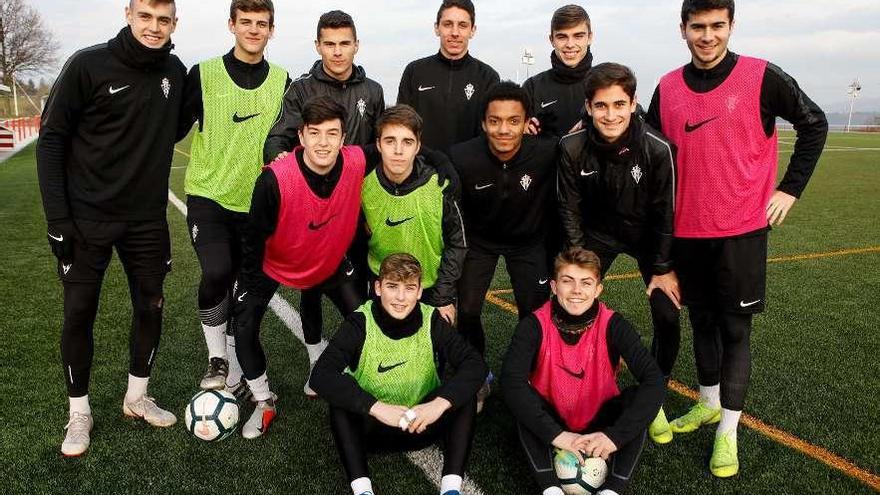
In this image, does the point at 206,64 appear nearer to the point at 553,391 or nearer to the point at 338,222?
the point at 338,222

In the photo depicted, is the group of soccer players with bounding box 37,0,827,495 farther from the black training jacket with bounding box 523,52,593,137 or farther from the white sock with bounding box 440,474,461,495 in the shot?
the black training jacket with bounding box 523,52,593,137

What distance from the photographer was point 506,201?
12.8ft

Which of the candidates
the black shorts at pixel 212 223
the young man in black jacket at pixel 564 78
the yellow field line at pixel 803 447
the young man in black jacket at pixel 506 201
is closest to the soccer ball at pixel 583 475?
the young man in black jacket at pixel 506 201

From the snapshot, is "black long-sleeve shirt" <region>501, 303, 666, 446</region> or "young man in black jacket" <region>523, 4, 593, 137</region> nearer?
"black long-sleeve shirt" <region>501, 303, 666, 446</region>

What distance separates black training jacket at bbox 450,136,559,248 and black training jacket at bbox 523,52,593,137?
51cm

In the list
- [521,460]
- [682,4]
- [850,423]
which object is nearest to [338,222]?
A: [521,460]

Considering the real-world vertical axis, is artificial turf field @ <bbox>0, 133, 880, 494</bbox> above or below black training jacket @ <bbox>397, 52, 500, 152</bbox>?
below

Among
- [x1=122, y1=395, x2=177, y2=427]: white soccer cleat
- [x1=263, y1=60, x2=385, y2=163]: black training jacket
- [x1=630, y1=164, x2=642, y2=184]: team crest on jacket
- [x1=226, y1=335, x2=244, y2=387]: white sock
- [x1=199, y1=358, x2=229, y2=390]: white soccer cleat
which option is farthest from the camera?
[x1=226, y1=335, x2=244, y2=387]: white sock

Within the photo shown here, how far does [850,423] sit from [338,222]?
10.0 feet

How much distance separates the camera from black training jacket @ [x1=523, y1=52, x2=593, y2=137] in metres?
4.40

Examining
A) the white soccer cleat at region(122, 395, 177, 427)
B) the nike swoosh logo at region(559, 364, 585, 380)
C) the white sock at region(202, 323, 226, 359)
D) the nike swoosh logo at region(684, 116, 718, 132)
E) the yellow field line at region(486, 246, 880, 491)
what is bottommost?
the yellow field line at region(486, 246, 880, 491)

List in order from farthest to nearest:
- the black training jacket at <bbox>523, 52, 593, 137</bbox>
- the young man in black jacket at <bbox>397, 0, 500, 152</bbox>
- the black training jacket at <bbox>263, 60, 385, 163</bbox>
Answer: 1. the young man in black jacket at <bbox>397, 0, 500, 152</bbox>
2. the black training jacket at <bbox>523, 52, 593, 137</bbox>
3. the black training jacket at <bbox>263, 60, 385, 163</bbox>

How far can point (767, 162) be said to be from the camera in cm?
344

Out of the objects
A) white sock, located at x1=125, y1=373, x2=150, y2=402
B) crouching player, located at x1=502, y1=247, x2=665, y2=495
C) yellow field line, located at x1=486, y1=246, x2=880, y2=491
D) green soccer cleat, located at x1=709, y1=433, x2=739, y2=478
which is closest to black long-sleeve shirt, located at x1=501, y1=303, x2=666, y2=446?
crouching player, located at x1=502, y1=247, x2=665, y2=495
